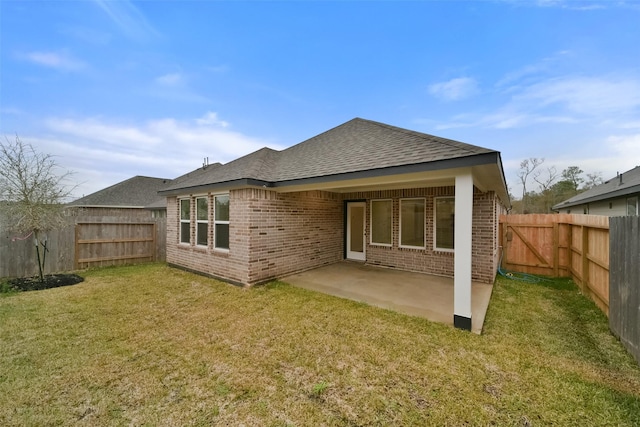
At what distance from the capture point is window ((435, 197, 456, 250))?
7.44 meters

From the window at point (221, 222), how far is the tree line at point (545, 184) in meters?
33.8

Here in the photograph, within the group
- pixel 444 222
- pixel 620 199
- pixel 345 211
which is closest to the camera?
pixel 444 222

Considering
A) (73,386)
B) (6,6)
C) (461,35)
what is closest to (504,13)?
(461,35)

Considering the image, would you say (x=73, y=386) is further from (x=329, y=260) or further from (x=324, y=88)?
(x=324, y=88)

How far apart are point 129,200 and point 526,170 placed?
43.0m

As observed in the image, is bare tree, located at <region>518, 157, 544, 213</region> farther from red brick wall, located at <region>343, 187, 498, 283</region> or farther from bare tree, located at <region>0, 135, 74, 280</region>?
bare tree, located at <region>0, 135, 74, 280</region>

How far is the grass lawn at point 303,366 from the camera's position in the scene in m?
2.36

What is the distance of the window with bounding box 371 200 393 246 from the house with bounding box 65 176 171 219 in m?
14.4

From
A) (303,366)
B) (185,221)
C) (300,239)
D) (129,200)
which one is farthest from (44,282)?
(129,200)

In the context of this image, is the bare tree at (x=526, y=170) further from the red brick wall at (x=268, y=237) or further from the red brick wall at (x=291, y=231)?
the red brick wall at (x=268, y=237)

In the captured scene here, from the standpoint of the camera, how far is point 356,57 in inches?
436

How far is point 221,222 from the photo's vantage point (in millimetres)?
7344

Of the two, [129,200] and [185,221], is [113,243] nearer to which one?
[185,221]

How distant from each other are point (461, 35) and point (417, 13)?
1.82 m
